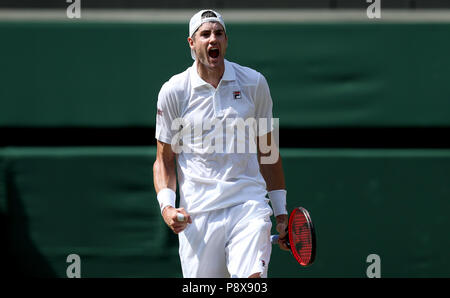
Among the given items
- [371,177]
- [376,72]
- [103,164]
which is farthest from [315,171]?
[103,164]

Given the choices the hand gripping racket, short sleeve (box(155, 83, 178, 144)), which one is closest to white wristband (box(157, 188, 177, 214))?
short sleeve (box(155, 83, 178, 144))

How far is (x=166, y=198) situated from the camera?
3496 mm

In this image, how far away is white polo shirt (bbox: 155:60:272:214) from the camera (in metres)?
3.44

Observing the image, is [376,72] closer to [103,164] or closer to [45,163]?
[103,164]

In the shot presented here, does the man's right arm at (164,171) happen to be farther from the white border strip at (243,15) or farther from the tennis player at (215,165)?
the white border strip at (243,15)

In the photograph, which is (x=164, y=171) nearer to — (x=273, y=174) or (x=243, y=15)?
(x=273, y=174)

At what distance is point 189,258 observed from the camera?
11.5 feet

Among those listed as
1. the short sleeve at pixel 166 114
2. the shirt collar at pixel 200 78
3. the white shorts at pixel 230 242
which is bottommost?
the white shorts at pixel 230 242

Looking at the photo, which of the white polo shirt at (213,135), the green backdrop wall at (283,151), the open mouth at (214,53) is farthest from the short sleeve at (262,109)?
the green backdrop wall at (283,151)

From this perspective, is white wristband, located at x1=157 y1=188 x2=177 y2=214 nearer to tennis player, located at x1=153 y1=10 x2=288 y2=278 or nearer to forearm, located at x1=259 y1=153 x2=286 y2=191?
tennis player, located at x1=153 y1=10 x2=288 y2=278

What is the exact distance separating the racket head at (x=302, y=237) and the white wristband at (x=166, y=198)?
2.09 feet

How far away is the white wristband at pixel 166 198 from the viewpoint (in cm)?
347

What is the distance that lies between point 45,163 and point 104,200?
0.57 meters

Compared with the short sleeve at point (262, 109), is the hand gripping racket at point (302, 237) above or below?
below
